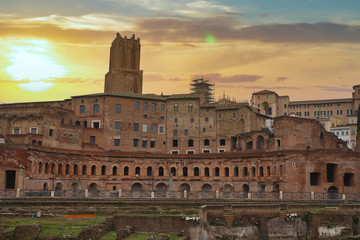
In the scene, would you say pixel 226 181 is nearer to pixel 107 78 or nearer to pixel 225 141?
pixel 225 141

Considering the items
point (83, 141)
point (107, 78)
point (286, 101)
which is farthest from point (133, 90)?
point (286, 101)

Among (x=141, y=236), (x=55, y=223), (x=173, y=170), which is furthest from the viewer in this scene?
(x=173, y=170)

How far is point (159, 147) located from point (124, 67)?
60.2ft

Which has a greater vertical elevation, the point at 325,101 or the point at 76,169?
the point at 325,101

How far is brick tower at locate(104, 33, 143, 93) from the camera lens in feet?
293

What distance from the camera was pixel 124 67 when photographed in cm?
9038

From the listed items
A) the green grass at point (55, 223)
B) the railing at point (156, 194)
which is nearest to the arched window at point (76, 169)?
the railing at point (156, 194)

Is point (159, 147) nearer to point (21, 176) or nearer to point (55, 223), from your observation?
point (21, 176)

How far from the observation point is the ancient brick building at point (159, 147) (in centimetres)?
6291

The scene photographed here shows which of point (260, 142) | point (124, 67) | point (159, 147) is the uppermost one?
point (124, 67)

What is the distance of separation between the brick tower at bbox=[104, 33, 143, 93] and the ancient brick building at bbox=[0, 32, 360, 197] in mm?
250

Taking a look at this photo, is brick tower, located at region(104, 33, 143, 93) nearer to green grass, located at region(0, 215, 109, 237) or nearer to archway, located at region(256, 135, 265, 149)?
archway, located at region(256, 135, 265, 149)

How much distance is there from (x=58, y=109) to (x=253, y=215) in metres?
47.9

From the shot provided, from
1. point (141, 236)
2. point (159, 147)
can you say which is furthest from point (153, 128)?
point (141, 236)
